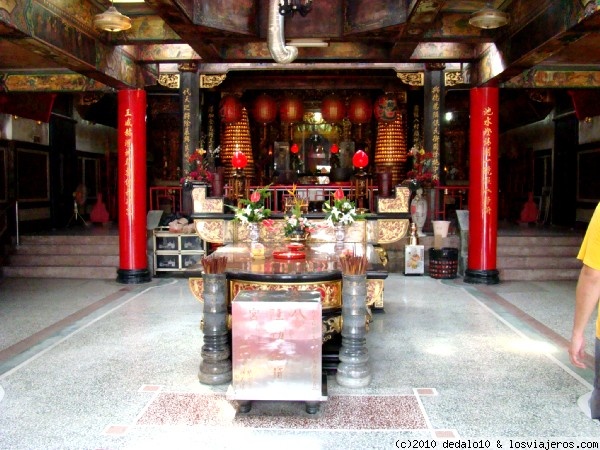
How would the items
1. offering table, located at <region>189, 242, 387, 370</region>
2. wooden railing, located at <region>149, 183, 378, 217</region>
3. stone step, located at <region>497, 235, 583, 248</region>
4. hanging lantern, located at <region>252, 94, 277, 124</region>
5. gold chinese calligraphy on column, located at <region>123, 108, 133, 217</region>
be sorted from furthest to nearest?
hanging lantern, located at <region>252, 94, 277, 124</region>, stone step, located at <region>497, 235, 583, 248</region>, wooden railing, located at <region>149, 183, 378, 217</region>, gold chinese calligraphy on column, located at <region>123, 108, 133, 217</region>, offering table, located at <region>189, 242, 387, 370</region>

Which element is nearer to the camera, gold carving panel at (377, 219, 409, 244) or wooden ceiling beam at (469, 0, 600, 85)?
wooden ceiling beam at (469, 0, 600, 85)

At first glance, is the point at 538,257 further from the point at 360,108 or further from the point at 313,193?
the point at 360,108

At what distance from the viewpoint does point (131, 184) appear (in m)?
7.97

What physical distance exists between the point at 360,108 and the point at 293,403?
26.9 feet

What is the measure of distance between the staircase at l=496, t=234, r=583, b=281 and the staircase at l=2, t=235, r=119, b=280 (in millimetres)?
5786

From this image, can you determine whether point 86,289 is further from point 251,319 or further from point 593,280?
point 593,280

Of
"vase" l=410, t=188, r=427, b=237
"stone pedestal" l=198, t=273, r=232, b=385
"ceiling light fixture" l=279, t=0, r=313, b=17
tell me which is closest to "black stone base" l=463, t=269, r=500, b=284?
"vase" l=410, t=188, r=427, b=237

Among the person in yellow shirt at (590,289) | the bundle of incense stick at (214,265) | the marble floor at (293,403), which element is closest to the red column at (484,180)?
the marble floor at (293,403)

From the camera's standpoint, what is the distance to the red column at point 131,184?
7.94 metres

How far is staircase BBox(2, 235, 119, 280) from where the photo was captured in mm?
8445

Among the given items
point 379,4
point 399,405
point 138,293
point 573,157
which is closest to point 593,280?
point 399,405

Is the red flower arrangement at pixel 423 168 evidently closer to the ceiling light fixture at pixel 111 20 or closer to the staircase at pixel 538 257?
the staircase at pixel 538 257

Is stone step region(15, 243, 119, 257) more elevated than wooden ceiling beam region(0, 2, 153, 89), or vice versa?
wooden ceiling beam region(0, 2, 153, 89)

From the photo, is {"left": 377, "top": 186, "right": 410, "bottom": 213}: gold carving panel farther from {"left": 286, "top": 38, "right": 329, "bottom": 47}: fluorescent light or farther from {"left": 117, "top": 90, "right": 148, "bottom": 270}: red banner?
{"left": 117, "top": 90, "right": 148, "bottom": 270}: red banner
